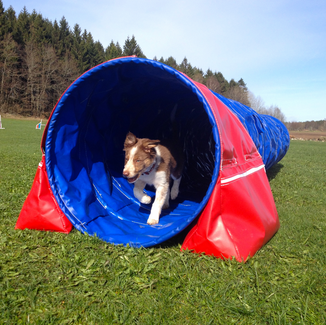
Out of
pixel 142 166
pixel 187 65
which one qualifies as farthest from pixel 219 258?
pixel 187 65

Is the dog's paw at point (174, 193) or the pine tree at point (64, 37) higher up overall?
the pine tree at point (64, 37)

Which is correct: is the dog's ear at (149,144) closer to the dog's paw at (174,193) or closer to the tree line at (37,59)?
the dog's paw at (174,193)

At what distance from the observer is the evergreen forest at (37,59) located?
4694 centimetres

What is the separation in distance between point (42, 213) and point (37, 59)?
178 feet

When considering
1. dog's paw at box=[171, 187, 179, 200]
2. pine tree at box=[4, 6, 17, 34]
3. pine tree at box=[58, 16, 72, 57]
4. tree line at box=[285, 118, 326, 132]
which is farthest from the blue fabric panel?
tree line at box=[285, 118, 326, 132]

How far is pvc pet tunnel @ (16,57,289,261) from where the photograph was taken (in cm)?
344

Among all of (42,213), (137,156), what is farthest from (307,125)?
(42,213)

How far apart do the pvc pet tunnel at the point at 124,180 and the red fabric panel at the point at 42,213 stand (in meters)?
0.01

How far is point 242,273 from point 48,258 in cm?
239

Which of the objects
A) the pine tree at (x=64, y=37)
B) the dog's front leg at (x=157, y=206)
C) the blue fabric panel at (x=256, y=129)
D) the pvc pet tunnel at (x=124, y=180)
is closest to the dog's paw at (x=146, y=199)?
the pvc pet tunnel at (x=124, y=180)

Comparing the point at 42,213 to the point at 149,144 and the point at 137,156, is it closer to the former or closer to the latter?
the point at 137,156

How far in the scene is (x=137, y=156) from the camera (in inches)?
175

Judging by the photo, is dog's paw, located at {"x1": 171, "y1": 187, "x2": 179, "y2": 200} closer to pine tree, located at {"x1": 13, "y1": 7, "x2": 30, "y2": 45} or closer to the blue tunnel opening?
the blue tunnel opening

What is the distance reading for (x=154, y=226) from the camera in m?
4.40
